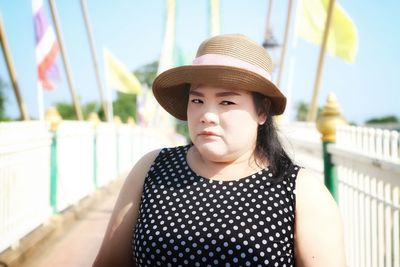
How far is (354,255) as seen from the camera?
3029mm

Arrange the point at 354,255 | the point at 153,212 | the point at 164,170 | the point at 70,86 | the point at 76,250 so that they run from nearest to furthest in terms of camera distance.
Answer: the point at 153,212
the point at 164,170
the point at 354,255
the point at 76,250
the point at 70,86

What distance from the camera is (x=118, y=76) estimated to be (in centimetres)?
1445

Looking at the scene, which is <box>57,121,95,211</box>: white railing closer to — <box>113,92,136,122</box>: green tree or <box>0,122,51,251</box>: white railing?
<box>0,122,51,251</box>: white railing

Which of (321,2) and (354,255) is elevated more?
(321,2)

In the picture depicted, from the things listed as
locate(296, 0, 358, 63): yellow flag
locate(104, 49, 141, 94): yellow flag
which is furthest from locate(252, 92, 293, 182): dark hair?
locate(104, 49, 141, 94): yellow flag

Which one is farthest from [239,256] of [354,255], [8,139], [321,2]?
[321,2]

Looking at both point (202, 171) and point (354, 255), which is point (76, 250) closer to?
point (354, 255)

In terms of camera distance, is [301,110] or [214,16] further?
[301,110]

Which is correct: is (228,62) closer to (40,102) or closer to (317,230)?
(317,230)

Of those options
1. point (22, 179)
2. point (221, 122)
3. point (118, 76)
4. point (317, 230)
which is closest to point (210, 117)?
point (221, 122)

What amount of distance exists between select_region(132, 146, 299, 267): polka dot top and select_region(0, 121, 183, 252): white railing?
2.49m

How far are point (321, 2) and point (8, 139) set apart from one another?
8.27 metres

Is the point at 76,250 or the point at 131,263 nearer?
the point at 131,263

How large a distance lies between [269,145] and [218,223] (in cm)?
38
